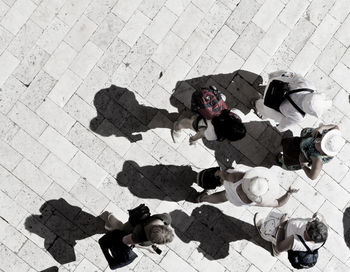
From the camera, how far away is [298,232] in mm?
7082

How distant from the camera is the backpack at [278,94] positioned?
671 cm

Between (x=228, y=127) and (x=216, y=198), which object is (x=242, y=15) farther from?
(x=216, y=198)

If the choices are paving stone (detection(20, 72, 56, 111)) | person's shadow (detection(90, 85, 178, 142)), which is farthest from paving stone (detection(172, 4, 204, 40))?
paving stone (detection(20, 72, 56, 111))

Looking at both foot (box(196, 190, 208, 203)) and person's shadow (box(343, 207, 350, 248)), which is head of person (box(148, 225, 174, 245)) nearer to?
foot (box(196, 190, 208, 203))

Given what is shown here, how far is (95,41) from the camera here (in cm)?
769

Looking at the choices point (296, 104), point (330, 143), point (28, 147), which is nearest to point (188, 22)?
point (296, 104)

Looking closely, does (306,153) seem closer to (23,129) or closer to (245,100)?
(245,100)

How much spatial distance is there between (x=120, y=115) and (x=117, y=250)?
7.24 ft

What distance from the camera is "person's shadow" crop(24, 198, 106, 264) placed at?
7.52 meters

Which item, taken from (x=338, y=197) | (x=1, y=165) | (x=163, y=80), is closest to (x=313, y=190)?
(x=338, y=197)

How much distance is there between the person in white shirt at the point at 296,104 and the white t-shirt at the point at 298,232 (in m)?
1.48

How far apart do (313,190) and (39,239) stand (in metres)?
4.69

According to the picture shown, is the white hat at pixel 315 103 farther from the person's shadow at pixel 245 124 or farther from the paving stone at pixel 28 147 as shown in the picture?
the paving stone at pixel 28 147

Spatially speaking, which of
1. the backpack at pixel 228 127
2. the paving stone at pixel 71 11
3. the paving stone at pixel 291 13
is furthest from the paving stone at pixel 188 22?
the backpack at pixel 228 127
